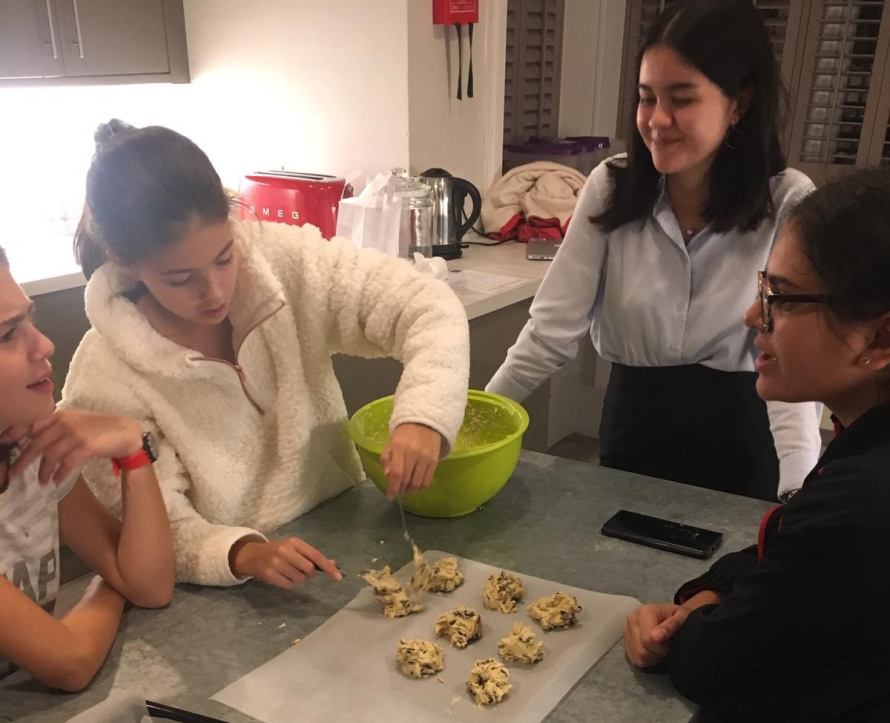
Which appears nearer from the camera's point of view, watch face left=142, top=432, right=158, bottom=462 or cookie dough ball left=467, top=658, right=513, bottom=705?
cookie dough ball left=467, top=658, right=513, bottom=705

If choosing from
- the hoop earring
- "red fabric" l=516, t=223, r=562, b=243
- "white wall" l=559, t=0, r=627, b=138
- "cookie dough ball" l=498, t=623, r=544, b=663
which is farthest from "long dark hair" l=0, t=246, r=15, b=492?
"white wall" l=559, t=0, r=627, b=138

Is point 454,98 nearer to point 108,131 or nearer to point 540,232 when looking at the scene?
point 540,232

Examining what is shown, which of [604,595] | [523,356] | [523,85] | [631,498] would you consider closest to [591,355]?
[523,85]

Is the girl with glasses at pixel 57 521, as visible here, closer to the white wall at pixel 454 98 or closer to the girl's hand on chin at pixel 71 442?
the girl's hand on chin at pixel 71 442

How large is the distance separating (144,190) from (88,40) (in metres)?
1.68

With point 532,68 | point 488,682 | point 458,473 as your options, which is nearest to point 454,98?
point 532,68

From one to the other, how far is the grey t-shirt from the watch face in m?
0.09

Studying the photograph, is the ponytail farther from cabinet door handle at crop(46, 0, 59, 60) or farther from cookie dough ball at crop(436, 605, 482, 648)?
cabinet door handle at crop(46, 0, 59, 60)

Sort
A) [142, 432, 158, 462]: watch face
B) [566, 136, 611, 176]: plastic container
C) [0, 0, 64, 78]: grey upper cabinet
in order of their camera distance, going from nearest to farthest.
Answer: [142, 432, 158, 462]: watch face
[0, 0, 64, 78]: grey upper cabinet
[566, 136, 611, 176]: plastic container

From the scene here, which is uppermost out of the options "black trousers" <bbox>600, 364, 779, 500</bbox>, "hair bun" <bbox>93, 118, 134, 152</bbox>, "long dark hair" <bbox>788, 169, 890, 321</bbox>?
"hair bun" <bbox>93, 118, 134, 152</bbox>

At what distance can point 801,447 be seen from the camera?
1335 mm

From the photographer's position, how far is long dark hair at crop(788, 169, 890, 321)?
2.53ft

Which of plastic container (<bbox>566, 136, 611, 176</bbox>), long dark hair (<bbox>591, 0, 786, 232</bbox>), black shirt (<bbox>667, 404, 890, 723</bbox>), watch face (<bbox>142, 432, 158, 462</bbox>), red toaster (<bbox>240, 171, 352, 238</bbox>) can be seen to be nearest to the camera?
black shirt (<bbox>667, 404, 890, 723</bbox>)

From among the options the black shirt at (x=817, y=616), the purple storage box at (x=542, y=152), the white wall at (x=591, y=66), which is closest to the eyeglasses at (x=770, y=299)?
the black shirt at (x=817, y=616)
